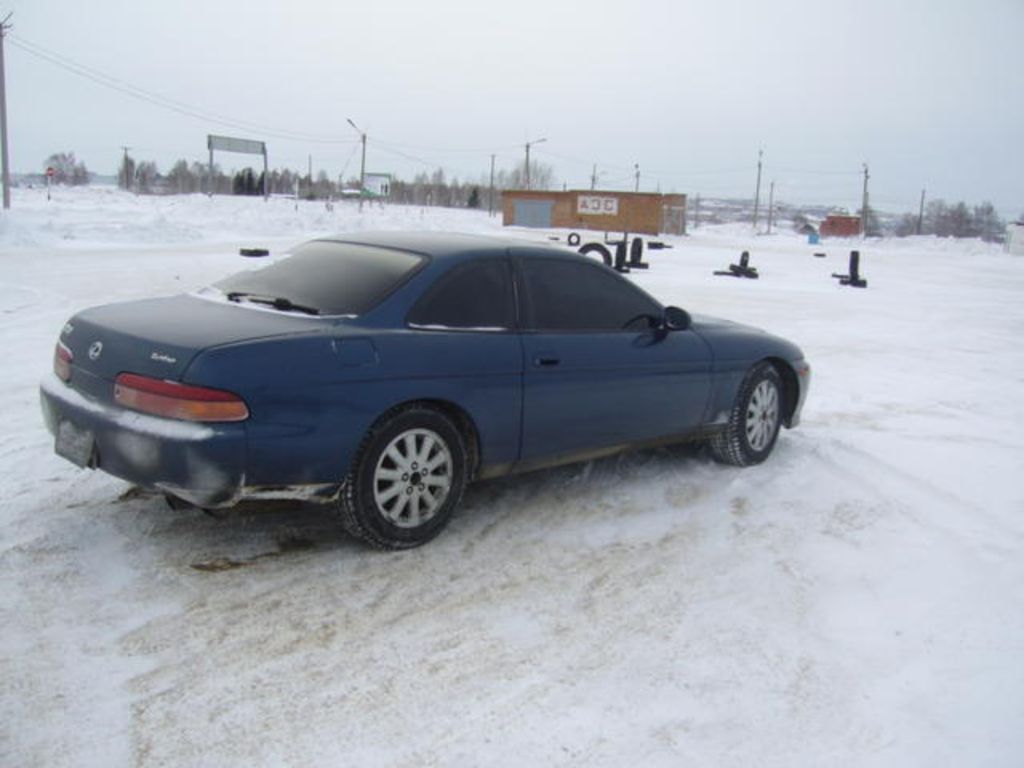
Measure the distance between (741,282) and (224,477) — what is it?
1985 cm

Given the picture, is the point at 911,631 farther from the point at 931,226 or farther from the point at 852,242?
the point at 931,226

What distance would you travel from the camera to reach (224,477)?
143 inches

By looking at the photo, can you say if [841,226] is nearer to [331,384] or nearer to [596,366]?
[596,366]

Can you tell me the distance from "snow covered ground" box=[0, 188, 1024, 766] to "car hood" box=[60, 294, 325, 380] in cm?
89

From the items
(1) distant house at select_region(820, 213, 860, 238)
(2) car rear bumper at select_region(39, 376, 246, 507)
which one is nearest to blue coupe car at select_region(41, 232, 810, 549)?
(2) car rear bumper at select_region(39, 376, 246, 507)

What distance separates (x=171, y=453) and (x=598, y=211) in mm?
61338

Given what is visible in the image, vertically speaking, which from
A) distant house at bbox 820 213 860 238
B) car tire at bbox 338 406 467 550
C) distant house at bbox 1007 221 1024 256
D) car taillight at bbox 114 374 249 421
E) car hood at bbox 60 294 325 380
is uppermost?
distant house at bbox 820 213 860 238

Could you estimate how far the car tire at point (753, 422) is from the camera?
228 inches

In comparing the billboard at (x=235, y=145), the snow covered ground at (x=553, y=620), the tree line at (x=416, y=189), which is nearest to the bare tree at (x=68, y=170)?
the tree line at (x=416, y=189)

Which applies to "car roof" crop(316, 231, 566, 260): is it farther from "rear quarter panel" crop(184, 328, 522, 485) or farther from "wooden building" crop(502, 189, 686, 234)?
"wooden building" crop(502, 189, 686, 234)

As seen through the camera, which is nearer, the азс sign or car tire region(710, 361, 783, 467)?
car tire region(710, 361, 783, 467)

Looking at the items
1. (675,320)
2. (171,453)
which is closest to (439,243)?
(675,320)

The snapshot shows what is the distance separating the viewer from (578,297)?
496 centimetres

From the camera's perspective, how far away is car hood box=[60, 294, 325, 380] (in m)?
3.70
